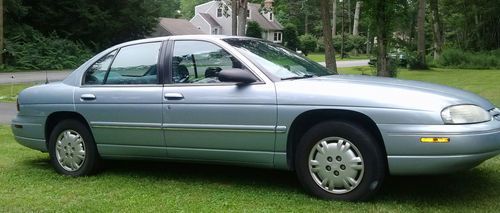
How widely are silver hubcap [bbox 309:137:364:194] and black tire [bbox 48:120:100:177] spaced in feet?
7.84

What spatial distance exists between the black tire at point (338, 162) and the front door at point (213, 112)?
321mm

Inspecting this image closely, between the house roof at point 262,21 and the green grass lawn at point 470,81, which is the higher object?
the house roof at point 262,21

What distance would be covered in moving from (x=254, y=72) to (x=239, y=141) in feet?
1.99

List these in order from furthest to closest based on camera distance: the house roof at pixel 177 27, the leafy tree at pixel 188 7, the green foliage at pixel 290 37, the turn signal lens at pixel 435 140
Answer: the leafy tree at pixel 188 7 → the green foliage at pixel 290 37 → the house roof at pixel 177 27 → the turn signal lens at pixel 435 140

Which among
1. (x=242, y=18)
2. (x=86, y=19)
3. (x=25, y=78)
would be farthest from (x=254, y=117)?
(x=86, y=19)

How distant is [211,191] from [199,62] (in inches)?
47.1

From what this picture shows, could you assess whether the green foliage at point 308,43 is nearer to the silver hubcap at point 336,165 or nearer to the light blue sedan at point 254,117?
the light blue sedan at point 254,117

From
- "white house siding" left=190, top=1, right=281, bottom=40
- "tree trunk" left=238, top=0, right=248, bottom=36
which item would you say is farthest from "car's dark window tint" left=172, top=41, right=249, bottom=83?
"white house siding" left=190, top=1, right=281, bottom=40

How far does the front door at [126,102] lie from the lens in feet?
17.9

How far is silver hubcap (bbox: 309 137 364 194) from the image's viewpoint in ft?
15.2

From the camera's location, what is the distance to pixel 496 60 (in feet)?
124

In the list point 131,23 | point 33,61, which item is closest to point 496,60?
point 131,23

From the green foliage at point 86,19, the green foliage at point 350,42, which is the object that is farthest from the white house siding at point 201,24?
the green foliage at point 86,19

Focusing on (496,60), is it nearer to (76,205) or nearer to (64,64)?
(64,64)
